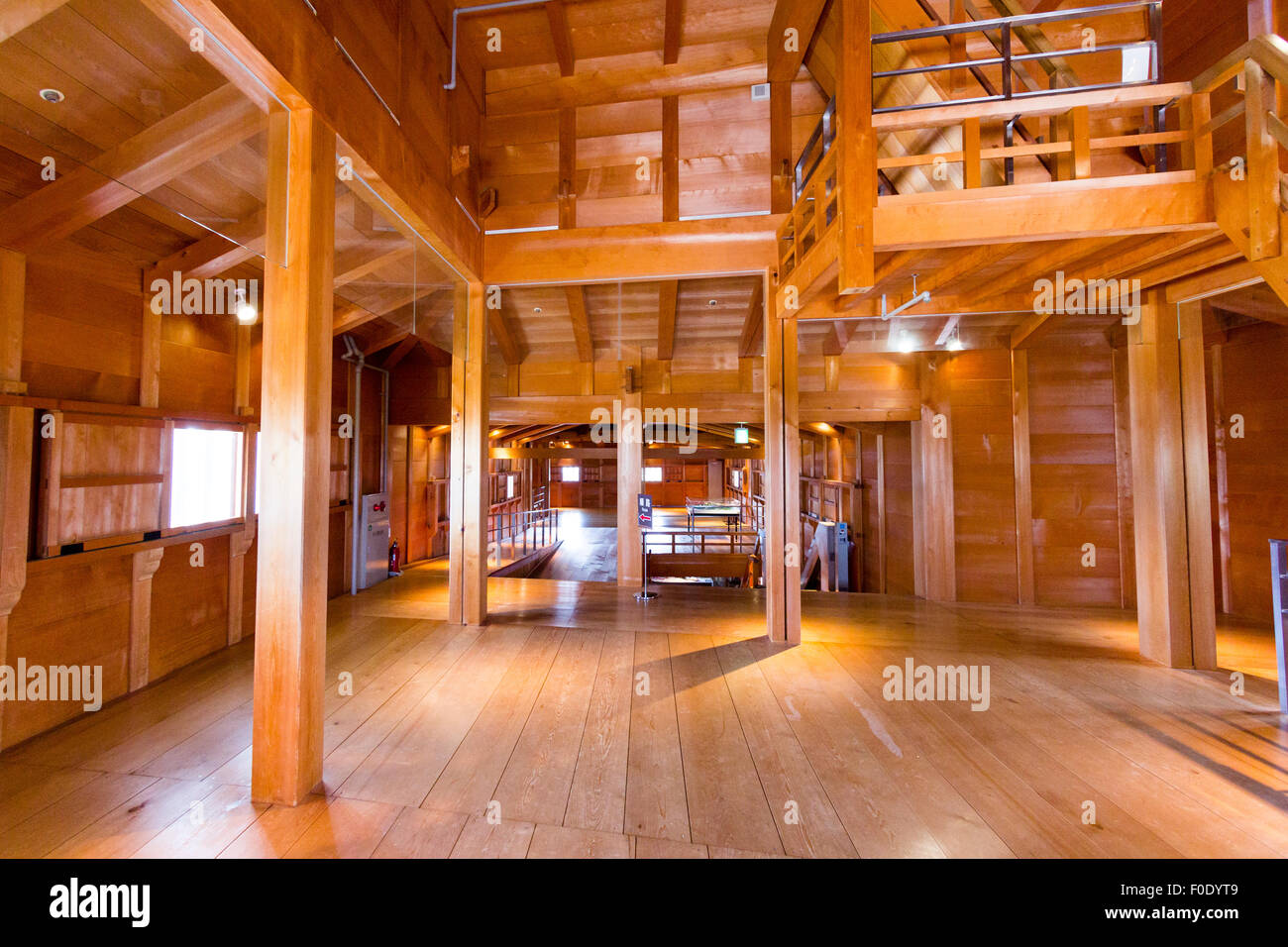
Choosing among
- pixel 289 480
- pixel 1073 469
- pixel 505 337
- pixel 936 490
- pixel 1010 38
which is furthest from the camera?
pixel 505 337

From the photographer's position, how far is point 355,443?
6.15 m

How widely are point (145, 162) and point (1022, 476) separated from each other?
731 cm

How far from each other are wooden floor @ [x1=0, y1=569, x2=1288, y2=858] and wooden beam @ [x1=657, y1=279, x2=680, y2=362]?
11.4 ft

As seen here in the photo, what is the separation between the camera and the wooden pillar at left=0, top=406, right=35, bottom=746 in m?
2.52

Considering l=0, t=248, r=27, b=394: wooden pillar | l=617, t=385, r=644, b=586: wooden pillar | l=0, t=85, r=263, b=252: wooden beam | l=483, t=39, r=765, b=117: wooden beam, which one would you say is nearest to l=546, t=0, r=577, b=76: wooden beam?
l=483, t=39, r=765, b=117: wooden beam

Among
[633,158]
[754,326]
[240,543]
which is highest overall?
→ [633,158]

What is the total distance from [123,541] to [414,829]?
290cm

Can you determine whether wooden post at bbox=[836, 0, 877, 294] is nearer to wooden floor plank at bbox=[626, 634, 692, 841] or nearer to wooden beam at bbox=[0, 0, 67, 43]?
wooden floor plank at bbox=[626, 634, 692, 841]

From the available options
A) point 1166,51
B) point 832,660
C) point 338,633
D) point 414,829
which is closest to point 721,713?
point 832,660

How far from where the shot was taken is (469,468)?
15.0 ft

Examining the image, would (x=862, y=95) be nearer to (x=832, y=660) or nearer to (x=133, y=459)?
(x=832, y=660)

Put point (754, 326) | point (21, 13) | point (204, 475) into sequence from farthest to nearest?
point (754, 326) < point (204, 475) < point (21, 13)

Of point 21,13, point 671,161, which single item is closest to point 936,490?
point 671,161

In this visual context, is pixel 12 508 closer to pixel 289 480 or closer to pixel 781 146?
pixel 289 480
